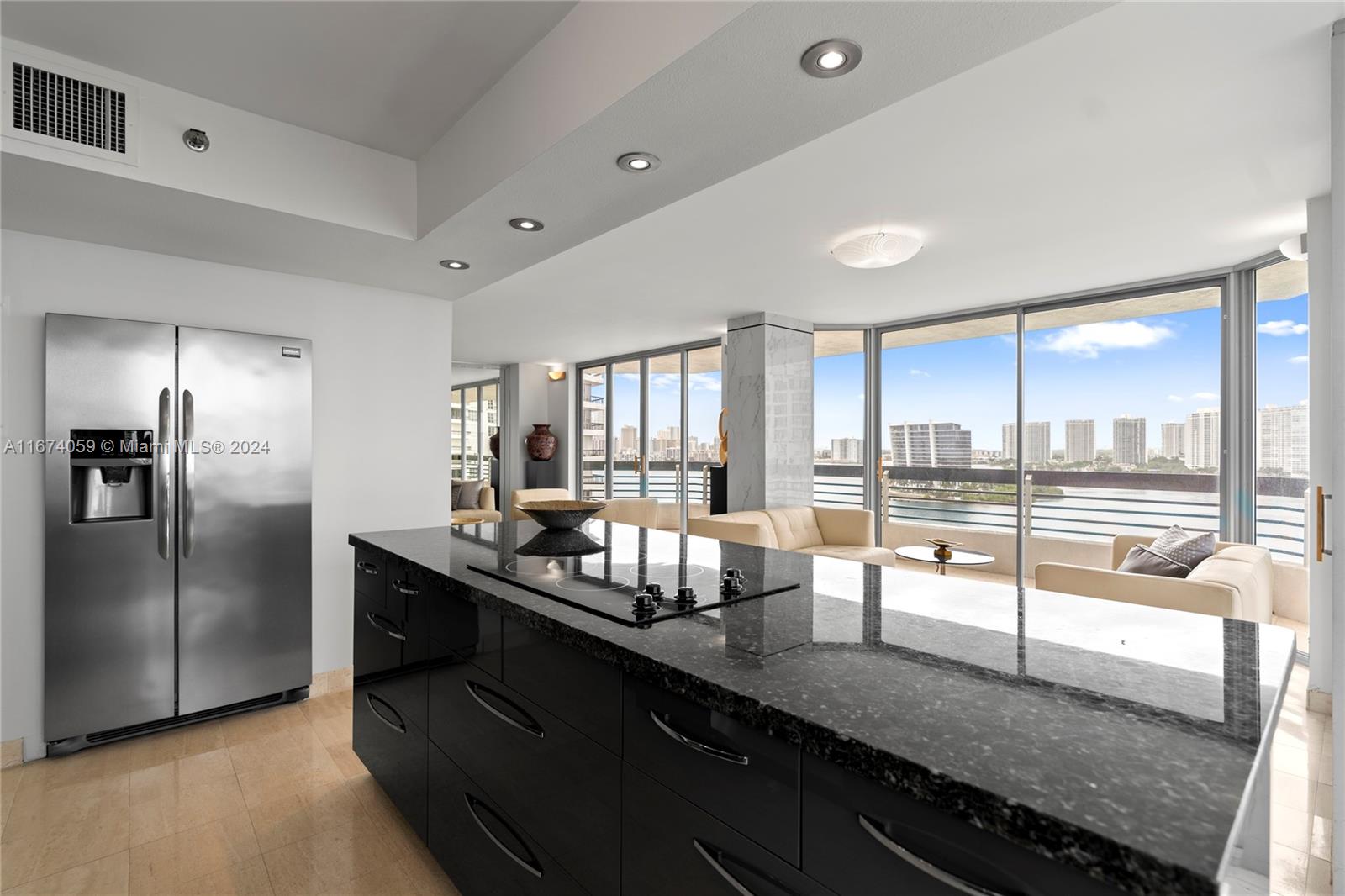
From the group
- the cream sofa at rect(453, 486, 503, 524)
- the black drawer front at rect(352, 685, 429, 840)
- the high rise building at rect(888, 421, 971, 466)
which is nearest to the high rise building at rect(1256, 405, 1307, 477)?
the high rise building at rect(888, 421, 971, 466)

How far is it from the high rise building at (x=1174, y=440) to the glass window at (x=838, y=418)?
97.7 inches

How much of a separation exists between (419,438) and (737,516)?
250 centimetres

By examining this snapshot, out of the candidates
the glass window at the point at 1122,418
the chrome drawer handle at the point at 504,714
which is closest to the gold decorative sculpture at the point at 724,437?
the glass window at the point at 1122,418

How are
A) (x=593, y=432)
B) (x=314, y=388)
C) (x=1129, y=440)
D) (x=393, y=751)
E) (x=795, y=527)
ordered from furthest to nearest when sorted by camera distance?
(x=593, y=432), (x=795, y=527), (x=1129, y=440), (x=314, y=388), (x=393, y=751)

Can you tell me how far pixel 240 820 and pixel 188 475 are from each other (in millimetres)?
1471

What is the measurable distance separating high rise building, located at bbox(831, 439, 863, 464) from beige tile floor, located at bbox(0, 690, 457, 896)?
5.11 metres

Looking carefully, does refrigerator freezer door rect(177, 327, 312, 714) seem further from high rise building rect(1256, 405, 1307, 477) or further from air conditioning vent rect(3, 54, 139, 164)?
high rise building rect(1256, 405, 1307, 477)

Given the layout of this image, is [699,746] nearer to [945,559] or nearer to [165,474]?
[165,474]

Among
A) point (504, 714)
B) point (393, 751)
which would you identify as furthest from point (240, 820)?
point (504, 714)

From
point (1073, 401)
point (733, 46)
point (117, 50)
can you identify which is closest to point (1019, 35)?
point (733, 46)

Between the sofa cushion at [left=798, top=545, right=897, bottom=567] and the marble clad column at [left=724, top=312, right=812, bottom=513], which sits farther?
the marble clad column at [left=724, top=312, right=812, bottom=513]

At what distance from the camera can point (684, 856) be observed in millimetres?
1046

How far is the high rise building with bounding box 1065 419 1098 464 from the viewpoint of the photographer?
16.9 feet

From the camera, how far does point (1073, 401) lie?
5.20 meters
